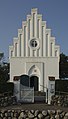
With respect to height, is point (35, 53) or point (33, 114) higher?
point (35, 53)

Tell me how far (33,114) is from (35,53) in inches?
1111

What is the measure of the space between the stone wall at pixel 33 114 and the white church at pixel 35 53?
86.9 ft

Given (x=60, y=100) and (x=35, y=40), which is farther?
(x=35, y=40)

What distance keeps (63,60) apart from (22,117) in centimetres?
4019

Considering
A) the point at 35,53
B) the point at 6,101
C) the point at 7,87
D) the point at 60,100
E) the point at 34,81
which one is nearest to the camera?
the point at 6,101

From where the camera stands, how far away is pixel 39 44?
155 ft

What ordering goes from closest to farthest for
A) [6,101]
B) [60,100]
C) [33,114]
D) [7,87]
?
[33,114] < [6,101] < [60,100] < [7,87]

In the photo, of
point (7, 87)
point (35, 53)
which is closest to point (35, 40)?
point (35, 53)

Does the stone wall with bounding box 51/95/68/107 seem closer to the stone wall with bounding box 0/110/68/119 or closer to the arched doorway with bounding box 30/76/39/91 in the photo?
the stone wall with bounding box 0/110/68/119

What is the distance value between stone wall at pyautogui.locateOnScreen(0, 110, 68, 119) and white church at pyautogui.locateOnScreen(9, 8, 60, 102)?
2649 cm

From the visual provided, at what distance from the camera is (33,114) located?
63.7ft

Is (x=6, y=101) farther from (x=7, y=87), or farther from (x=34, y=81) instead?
(x=34, y=81)

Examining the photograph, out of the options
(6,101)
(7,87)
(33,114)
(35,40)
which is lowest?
(33,114)

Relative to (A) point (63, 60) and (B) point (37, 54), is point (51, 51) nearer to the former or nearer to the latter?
(B) point (37, 54)
